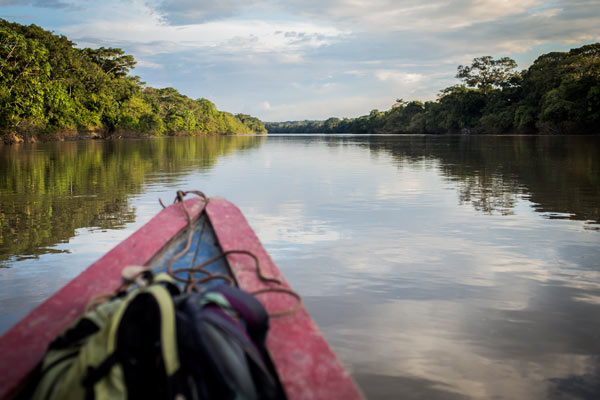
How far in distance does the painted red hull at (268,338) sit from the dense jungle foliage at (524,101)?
45.4 m

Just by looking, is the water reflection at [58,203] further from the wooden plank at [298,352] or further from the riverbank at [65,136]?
the riverbank at [65,136]

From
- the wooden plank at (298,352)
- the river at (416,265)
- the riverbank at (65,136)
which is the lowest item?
the river at (416,265)

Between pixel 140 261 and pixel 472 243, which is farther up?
pixel 140 261

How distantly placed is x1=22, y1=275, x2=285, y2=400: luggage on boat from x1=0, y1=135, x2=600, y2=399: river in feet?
3.73

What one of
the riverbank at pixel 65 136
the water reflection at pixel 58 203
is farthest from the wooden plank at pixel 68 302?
the riverbank at pixel 65 136

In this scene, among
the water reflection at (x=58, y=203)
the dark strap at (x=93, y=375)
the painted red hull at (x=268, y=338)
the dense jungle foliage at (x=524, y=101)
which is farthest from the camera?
the dense jungle foliage at (x=524, y=101)

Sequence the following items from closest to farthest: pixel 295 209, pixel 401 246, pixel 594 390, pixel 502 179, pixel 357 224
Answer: pixel 594 390 → pixel 401 246 → pixel 357 224 → pixel 295 209 → pixel 502 179

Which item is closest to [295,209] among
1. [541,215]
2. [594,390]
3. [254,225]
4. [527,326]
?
[254,225]

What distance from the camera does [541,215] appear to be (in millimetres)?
6672

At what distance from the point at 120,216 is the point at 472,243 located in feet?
16.6

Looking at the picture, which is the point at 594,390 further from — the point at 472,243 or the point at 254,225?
the point at 254,225

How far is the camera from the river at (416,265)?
2.56 m

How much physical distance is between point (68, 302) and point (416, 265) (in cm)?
323

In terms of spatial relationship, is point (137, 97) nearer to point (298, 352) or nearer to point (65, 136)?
point (65, 136)
